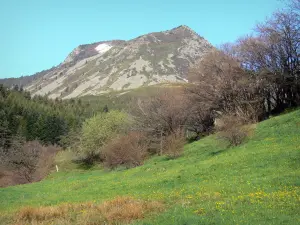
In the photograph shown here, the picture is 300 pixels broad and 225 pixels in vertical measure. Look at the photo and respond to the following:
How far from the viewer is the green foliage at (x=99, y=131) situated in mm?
63312

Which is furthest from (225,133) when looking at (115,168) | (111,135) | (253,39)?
(111,135)

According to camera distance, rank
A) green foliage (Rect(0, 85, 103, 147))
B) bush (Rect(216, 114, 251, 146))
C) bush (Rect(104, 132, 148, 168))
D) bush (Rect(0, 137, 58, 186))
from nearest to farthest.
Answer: bush (Rect(216, 114, 251, 146)) → bush (Rect(104, 132, 148, 168)) → bush (Rect(0, 137, 58, 186)) → green foliage (Rect(0, 85, 103, 147))

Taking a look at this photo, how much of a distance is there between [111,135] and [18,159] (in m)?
17.3

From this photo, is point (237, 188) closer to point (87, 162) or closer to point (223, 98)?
point (223, 98)

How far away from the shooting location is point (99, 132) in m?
63.9

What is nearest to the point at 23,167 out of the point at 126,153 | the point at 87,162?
the point at 87,162

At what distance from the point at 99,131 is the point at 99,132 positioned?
23 cm

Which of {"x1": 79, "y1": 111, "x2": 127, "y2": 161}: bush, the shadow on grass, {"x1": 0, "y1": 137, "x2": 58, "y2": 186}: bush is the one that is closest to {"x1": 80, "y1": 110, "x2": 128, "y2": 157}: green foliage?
{"x1": 79, "y1": 111, "x2": 127, "y2": 161}: bush

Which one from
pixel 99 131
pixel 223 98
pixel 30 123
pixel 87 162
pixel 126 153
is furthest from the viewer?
pixel 30 123

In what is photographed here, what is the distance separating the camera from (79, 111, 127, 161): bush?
6334cm

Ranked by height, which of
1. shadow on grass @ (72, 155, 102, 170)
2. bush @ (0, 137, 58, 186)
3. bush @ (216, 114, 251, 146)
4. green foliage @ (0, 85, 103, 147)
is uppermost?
green foliage @ (0, 85, 103, 147)

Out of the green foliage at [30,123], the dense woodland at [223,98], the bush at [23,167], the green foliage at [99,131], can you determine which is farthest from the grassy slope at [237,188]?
the green foliage at [30,123]

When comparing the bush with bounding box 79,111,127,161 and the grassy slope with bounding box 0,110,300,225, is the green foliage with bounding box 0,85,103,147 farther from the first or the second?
the grassy slope with bounding box 0,110,300,225

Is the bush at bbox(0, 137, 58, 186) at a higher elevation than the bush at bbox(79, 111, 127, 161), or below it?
below
